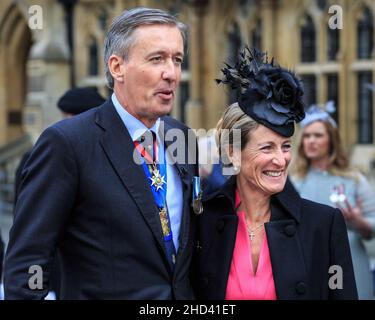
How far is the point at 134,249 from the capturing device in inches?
105

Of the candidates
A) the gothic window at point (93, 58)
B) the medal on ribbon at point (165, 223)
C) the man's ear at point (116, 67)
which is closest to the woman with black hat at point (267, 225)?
the medal on ribbon at point (165, 223)

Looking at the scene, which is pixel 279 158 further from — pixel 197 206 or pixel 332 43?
pixel 332 43

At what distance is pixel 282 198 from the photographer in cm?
302

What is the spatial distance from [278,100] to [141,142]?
0.50 meters

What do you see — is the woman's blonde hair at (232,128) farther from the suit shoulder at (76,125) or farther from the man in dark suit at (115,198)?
the suit shoulder at (76,125)

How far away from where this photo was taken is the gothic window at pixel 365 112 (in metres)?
10.3

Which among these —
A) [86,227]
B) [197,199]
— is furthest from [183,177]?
[86,227]

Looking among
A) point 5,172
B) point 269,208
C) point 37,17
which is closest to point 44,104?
point 5,172

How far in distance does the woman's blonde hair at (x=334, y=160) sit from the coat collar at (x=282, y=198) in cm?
210

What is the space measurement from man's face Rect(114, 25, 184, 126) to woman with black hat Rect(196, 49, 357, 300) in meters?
0.35

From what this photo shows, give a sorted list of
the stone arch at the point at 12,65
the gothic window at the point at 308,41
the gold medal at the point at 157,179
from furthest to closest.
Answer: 1. the stone arch at the point at 12,65
2. the gothic window at the point at 308,41
3. the gold medal at the point at 157,179

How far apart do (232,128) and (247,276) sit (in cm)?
53
